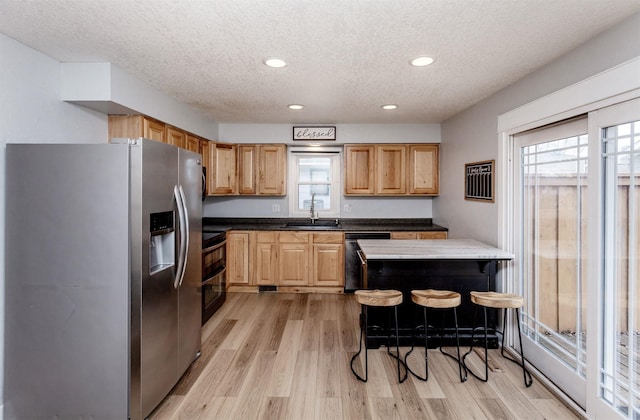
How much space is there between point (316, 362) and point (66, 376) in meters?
1.66

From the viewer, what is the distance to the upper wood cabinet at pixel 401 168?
16.3 feet

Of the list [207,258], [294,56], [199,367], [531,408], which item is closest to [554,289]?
[531,408]

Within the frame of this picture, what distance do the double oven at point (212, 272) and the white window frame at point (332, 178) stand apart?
1.33 metres

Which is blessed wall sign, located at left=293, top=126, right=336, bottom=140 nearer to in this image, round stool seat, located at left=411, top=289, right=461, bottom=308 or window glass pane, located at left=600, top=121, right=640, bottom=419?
round stool seat, located at left=411, top=289, right=461, bottom=308

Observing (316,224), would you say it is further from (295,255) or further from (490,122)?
(490,122)

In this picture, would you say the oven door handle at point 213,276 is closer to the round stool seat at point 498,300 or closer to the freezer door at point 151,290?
the freezer door at point 151,290

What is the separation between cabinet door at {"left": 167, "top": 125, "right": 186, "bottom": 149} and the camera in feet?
11.8

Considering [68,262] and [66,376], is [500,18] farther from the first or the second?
[66,376]

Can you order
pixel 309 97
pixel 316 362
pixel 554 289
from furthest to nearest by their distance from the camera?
pixel 309 97 → pixel 316 362 → pixel 554 289

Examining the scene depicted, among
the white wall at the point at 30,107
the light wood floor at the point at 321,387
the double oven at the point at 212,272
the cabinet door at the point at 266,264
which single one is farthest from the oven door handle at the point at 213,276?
the white wall at the point at 30,107

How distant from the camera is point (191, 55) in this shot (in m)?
2.46

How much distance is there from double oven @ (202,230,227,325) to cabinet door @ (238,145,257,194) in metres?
0.88

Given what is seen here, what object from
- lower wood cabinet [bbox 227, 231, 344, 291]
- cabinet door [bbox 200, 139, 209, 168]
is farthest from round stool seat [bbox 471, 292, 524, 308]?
cabinet door [bbox 200, 139, 209, 168]

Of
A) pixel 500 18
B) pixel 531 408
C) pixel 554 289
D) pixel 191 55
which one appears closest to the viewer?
pixel 500 18
